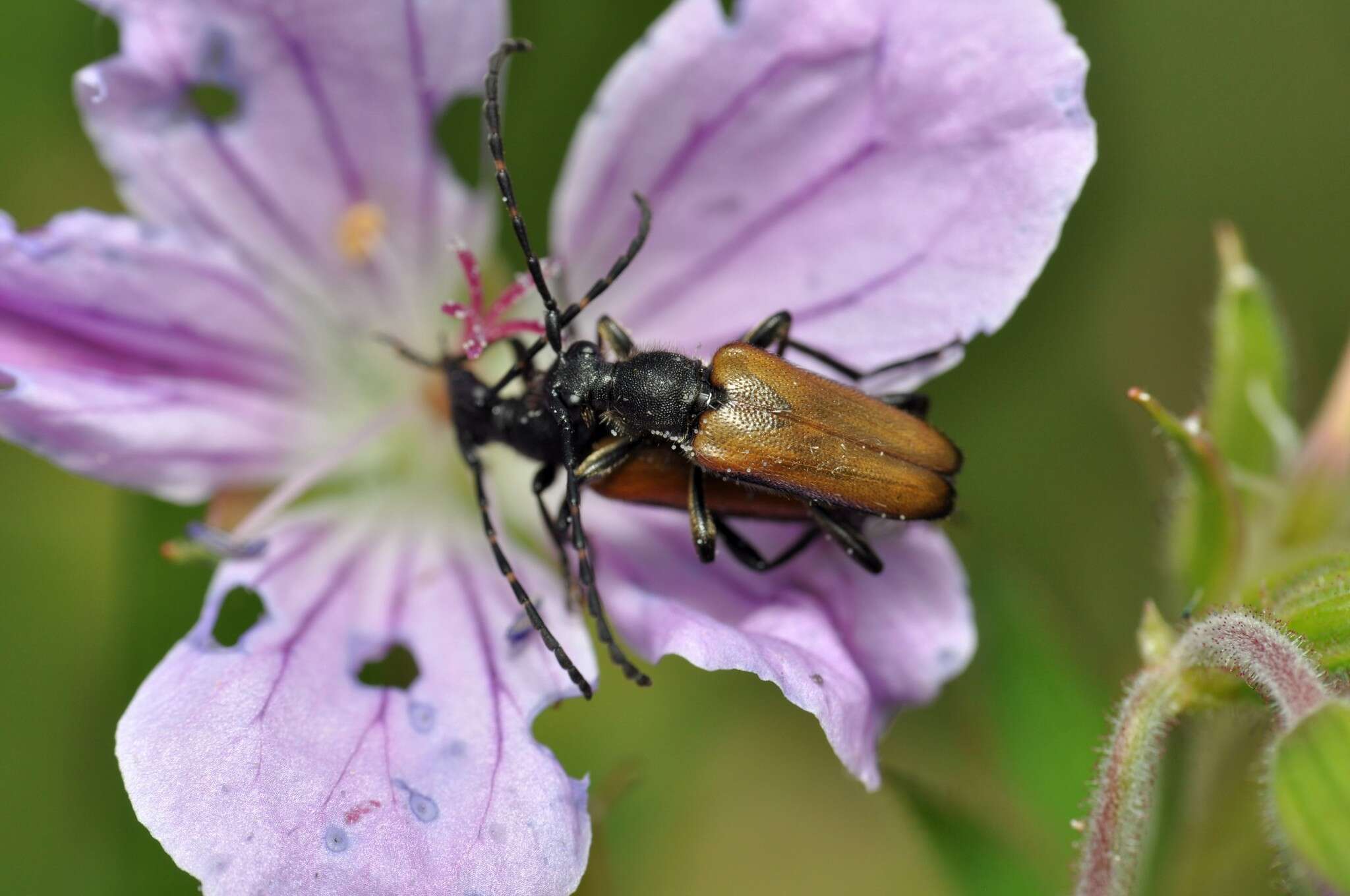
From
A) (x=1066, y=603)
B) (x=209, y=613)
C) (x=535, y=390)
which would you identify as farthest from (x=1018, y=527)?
(x=209, y=613)

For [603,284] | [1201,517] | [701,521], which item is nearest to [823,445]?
[701,521]

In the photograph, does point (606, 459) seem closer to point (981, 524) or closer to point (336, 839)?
point (336, 839)

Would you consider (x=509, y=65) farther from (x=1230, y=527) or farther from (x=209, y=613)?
(x=1230, y=527)

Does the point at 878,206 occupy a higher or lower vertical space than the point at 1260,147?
higher

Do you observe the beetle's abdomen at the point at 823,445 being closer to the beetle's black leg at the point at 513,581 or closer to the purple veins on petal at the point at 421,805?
the beetle's black leg at the point at 513,581

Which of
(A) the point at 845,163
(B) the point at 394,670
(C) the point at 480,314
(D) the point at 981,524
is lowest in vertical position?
(D) the point at 981,524

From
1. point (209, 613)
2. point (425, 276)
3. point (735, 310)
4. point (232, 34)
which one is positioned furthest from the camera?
point (425, 276)

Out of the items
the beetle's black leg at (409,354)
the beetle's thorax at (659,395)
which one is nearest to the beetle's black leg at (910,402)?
the beetle's thorax at (659,395)
